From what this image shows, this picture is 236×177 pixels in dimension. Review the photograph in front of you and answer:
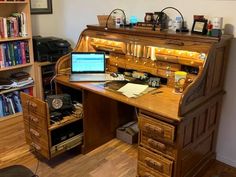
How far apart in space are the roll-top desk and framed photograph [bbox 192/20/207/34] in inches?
5.7

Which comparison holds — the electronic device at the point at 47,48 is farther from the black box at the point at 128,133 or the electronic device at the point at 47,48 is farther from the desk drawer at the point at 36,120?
the black box at the point at 128,133

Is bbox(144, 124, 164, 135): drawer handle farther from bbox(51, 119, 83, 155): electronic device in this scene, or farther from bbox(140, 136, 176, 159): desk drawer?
bbox(51, 119, 83, 155): electronic device

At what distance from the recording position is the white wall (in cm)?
226

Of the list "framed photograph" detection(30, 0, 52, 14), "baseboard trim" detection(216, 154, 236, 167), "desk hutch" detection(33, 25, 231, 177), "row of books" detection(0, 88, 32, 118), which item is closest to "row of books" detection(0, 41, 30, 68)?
"row of books" detection(0, 88, 32, 118)

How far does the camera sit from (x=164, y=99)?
2070mm

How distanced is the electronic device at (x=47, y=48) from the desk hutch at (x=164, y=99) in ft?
1.81

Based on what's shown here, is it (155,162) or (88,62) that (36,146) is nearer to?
(88,62)

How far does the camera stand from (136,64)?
8.43 ft

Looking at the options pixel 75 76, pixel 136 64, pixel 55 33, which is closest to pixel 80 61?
pixel 75 76

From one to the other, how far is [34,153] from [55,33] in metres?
1.77

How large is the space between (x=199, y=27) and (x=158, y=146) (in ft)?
3.30

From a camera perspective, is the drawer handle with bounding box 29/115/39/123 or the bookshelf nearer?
the drawer handle with bounding box 29/115/39/123

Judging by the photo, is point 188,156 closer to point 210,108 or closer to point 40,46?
point 210,108

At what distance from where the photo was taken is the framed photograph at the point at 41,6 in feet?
11.2
